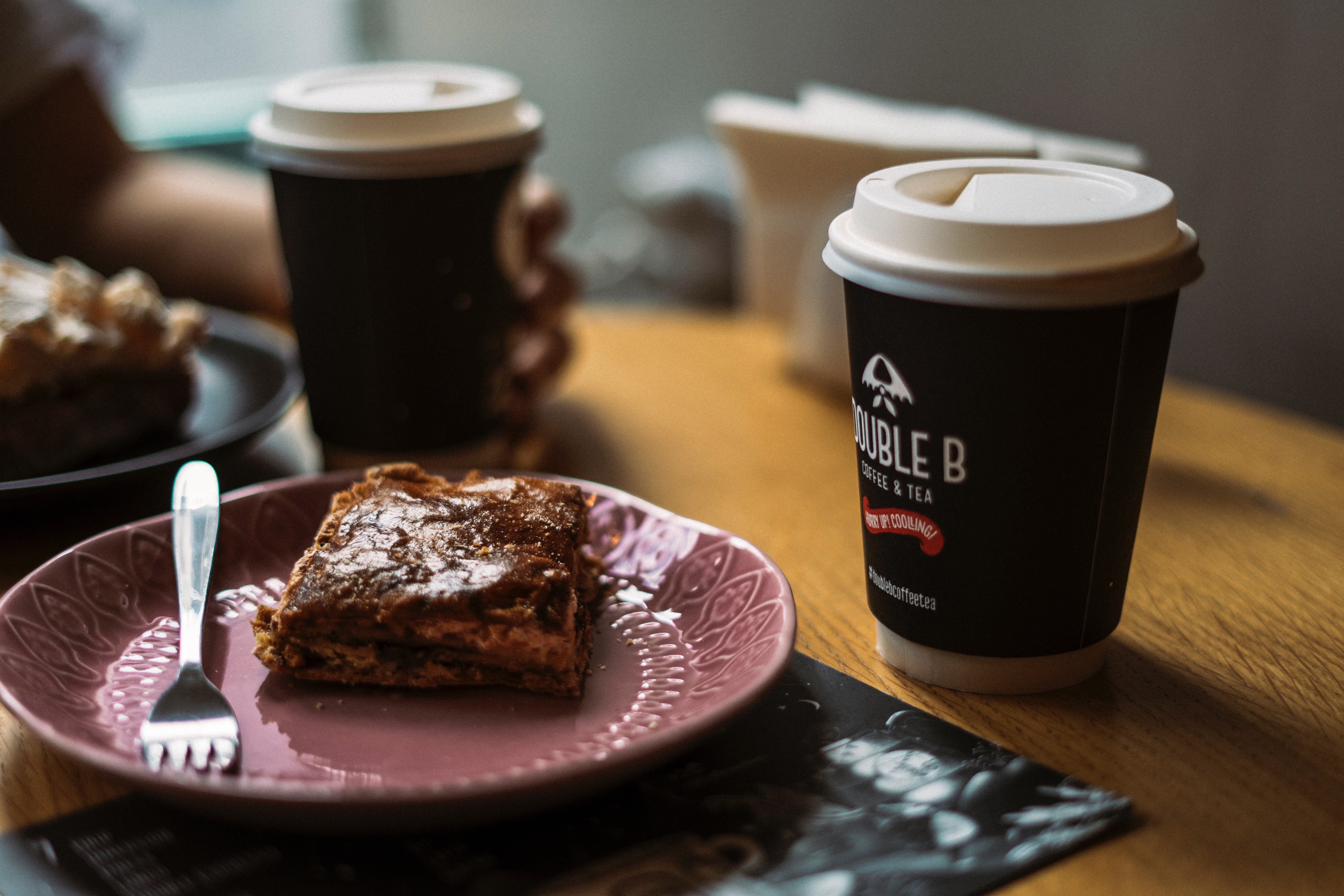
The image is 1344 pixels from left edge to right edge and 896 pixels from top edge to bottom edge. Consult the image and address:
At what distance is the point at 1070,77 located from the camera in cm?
178

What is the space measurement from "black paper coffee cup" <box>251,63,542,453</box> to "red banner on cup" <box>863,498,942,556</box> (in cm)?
43

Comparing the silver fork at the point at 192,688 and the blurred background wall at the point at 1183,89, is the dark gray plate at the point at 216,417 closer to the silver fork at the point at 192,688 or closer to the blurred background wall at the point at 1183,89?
the silver fork at the point at 192,688

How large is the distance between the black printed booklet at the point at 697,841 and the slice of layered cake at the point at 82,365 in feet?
1.42

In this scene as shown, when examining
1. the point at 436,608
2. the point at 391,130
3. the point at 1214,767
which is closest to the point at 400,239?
the point at 391,130

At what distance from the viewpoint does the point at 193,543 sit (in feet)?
2.35

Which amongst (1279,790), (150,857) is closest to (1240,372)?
(1279,790)

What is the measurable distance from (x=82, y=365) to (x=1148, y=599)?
81cm

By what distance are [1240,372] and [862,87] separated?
3.01ft

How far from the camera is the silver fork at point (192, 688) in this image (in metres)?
0.53

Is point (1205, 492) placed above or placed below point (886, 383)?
below

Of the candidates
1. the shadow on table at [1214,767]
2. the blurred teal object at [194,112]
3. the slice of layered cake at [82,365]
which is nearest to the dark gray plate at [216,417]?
the slice of layered cake at [82,365]

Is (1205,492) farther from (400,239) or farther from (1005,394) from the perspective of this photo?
(400,239)

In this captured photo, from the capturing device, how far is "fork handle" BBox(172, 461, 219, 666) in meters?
0.63

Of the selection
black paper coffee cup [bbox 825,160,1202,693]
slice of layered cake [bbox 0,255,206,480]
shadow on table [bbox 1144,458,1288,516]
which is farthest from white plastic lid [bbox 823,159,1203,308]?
slice of layered cake [bbox 0,255,206,480]
